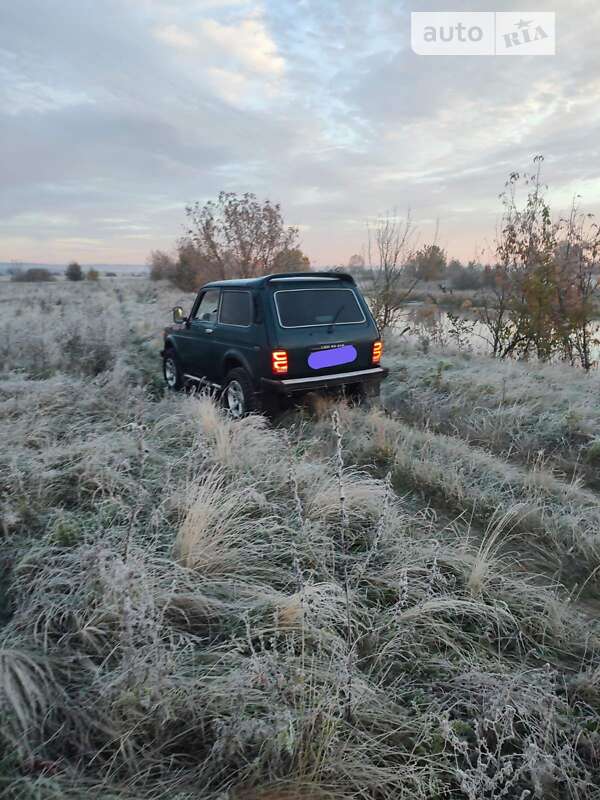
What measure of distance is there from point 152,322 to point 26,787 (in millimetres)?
14238

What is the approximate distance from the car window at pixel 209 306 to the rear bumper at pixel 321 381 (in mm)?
1631

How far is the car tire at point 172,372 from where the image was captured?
25.0 ft

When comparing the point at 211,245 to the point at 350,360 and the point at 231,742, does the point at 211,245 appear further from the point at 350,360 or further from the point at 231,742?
the point at 231,742

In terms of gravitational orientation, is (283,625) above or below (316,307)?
below

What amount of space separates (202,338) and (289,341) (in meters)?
1.84

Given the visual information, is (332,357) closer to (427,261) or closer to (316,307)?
(316,307)

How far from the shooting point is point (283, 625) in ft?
7.72

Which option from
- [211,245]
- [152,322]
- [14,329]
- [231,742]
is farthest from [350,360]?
[211,245]

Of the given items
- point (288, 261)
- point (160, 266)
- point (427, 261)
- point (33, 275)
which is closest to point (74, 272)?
point (33, 275)

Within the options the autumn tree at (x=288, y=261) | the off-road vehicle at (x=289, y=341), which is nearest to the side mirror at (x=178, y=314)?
the off-road vehicle at (x=289, y=341)

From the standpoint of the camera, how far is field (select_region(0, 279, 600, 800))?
A: 178 cm

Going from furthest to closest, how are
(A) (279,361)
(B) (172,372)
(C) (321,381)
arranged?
(B) (172,372) → (C) (321,381) → (A) (279,361)

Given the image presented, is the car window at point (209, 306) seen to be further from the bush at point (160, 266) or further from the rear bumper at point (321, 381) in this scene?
the bush at point (160, 266)

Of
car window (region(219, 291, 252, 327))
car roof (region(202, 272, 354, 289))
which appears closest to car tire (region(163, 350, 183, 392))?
car window (region(219, 291, 252, 327))
